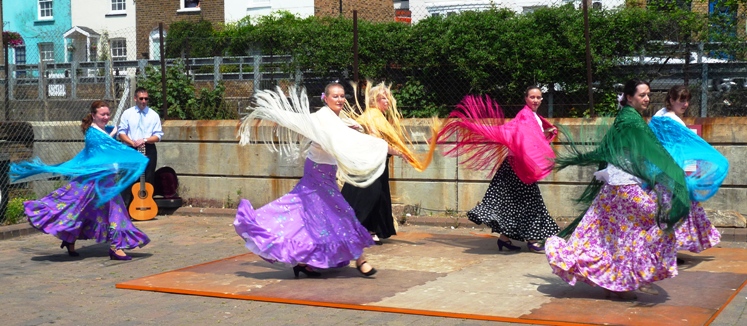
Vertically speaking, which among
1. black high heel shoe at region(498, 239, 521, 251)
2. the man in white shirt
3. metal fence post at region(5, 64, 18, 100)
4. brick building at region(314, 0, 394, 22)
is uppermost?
brick building at region(314, 0, 394, 22)

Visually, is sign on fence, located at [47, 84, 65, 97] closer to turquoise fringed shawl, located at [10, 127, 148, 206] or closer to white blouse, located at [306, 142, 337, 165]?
turquoise fringed shawl, located at [10, 127, 148, 206]

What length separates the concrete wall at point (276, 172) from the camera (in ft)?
35.8

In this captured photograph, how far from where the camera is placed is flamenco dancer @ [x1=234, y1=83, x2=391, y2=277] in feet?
25.7

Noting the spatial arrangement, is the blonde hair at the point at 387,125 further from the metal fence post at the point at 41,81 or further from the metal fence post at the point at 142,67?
the metal fence post at the point at 41,81

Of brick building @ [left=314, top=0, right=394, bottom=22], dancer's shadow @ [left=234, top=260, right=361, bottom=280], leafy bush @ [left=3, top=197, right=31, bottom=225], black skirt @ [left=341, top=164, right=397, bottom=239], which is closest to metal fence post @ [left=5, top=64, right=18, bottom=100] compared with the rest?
leafy bush @ [left=3, top=197, right=31, bottom=225]

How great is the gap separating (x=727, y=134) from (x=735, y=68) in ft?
3.41

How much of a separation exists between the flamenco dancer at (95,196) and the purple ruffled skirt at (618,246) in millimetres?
4602

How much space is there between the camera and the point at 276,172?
13.2 meters

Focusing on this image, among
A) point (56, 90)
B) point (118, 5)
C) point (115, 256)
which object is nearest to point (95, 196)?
point (115, 256)

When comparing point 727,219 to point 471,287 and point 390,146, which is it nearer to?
point 390,146

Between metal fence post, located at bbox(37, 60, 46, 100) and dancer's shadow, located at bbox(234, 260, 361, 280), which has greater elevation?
metal fence post, located at bbox(37, 60, 46, 100)

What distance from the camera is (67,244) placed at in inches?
387

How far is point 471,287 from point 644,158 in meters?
1.88

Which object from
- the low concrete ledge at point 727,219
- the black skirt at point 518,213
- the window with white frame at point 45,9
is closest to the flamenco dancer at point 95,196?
the black skirt at point 518,213
